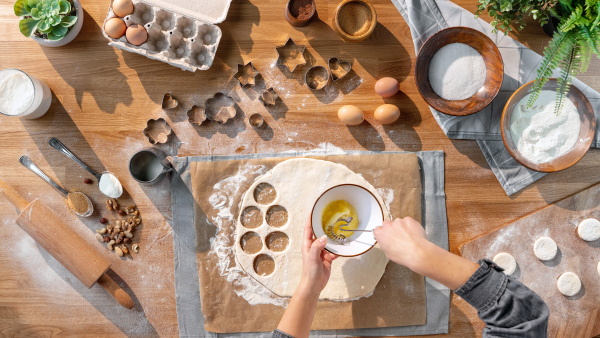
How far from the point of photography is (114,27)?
1.21 m

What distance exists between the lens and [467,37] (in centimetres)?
120

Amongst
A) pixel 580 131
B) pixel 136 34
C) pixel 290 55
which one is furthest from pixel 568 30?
pixel 136 34

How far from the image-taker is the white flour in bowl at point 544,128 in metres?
1.20

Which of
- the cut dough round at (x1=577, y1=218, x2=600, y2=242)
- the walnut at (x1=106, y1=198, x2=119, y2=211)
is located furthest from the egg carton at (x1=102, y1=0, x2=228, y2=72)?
the cut dough round at (x1=577, y1=218, x2=600, y2=242)

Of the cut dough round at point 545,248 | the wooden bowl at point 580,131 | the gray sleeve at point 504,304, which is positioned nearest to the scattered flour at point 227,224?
the gray sleeve at point 504,304

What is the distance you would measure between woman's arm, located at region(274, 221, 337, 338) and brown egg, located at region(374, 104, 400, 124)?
0.47 meters

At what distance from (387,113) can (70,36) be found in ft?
3.82

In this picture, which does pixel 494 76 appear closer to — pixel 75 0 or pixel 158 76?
pixel 158 76

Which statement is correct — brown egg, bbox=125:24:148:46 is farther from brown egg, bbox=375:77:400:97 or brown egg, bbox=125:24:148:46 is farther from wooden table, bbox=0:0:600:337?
brown egg, bbox=375:77:400:97

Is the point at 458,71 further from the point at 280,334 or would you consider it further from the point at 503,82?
the point at 280,334

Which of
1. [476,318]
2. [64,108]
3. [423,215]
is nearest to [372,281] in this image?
[423,215]

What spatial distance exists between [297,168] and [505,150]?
2.47ft

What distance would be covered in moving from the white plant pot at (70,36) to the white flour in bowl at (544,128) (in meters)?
1.55

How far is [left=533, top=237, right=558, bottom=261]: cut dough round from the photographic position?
4.15ft
